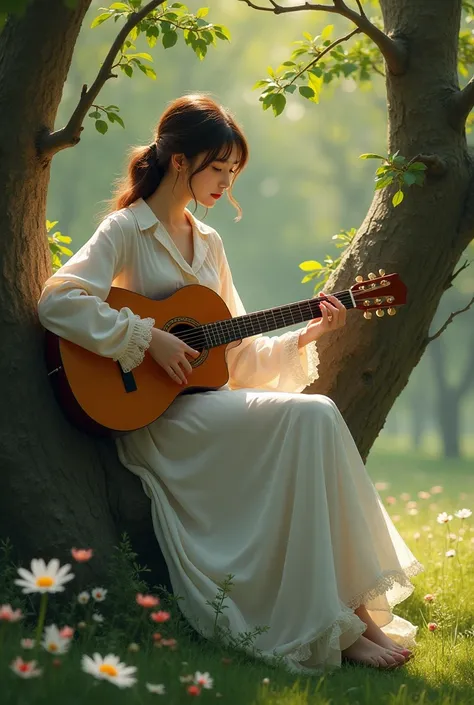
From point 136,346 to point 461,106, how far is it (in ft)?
5.68

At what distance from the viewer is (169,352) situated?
11.1 ft

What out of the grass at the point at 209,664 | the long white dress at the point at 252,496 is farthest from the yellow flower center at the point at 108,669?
the long white dress at the point at 252,496

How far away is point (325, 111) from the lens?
24938mm

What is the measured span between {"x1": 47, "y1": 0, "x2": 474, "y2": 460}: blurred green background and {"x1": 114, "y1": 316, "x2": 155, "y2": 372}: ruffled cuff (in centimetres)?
1719

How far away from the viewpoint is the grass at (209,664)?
6.98 ft

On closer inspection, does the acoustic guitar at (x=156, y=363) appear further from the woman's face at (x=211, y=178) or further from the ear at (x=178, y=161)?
the ear at (x=178, y=161)

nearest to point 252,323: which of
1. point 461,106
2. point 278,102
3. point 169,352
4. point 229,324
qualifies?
point 229,324

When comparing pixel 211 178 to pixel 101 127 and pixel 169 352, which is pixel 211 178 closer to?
pixel 101 127

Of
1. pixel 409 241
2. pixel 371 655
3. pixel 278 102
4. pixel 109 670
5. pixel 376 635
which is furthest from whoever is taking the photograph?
pixel 409 241

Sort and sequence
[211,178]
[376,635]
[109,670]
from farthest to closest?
[211,178], [376,635], [109,670]

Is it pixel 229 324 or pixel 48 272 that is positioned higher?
pixel 48 272

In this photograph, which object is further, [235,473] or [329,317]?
[329,317]

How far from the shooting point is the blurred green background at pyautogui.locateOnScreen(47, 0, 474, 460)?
21.3 metres

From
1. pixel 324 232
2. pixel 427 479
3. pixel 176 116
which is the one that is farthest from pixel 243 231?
pixel 176 116
